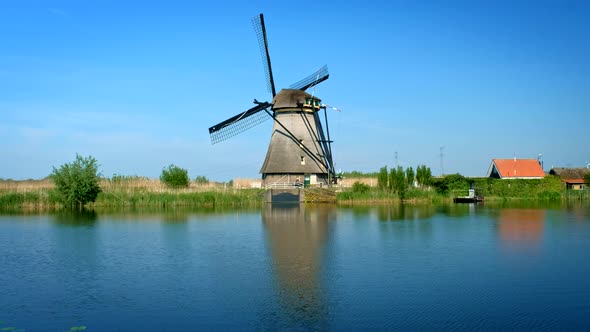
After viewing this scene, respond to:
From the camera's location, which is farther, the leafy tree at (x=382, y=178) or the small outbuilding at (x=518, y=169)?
the small outbuilding at (x=518, y=169)

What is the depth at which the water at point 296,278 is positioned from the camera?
845cm

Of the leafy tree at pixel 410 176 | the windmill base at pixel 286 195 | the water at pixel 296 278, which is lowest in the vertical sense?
the water at pixel 296 278

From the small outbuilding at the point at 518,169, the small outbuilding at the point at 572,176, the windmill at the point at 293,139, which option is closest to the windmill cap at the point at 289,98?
the windmill at the point at 293,139

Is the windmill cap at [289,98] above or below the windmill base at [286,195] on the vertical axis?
above

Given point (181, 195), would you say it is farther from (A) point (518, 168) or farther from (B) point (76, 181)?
(A) point (518, 168)

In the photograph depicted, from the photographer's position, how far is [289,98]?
36.0m

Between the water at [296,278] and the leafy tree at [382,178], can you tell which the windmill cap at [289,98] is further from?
the water at [296,278]

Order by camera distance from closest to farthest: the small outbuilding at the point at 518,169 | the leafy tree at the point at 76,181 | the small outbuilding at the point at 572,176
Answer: the leafy tree at the point at 76,181 < the small outbuilding at the point at 518,169 < the small outbuilding at the point at 572,176

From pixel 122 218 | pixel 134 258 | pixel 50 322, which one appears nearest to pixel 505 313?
pixel 50 322

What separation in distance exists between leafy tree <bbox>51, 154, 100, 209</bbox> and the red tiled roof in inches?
1383

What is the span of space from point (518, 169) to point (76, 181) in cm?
3768

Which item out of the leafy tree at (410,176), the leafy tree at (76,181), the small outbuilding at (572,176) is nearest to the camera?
the leafy tree at (76,181)

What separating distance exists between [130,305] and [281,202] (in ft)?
86.3

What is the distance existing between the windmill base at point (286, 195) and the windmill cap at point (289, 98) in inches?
212
